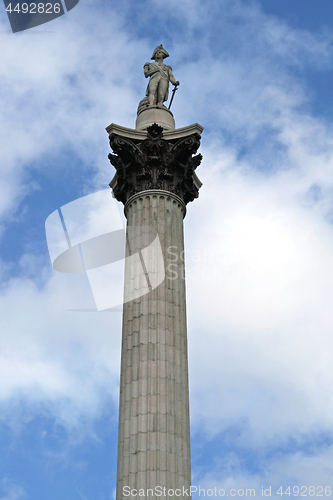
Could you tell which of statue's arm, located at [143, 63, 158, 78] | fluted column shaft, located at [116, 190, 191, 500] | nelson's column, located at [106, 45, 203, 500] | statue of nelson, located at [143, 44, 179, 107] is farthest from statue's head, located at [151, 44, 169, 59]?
fluted column shaft, located at [116, 190, 191, 500]

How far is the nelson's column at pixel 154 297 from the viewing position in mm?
21891

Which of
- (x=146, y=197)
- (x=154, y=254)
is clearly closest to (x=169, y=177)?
(x=146, y=197)

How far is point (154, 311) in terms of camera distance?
25.1m

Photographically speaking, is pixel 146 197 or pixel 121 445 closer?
pixel 121 445

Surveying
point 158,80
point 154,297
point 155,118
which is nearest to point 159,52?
point 158,80

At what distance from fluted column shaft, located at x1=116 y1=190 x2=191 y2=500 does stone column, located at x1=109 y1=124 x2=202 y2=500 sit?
0.11 ft

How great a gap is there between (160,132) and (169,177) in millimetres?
2230

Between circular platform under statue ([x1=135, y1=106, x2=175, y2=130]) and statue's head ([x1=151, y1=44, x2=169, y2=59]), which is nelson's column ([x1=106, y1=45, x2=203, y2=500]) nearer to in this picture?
circular platform under statue ([x1=135, y1=106, x2=175, y2=130])

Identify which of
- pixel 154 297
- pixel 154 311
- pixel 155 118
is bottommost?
pixel 154 311

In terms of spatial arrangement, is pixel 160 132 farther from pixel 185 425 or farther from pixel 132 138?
pixel 185 425

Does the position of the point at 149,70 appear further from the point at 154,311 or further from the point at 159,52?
the point at 154,311

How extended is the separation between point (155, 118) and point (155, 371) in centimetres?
1431

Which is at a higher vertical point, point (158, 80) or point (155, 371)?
point (158, 80)

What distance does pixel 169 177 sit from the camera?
29297 mm
